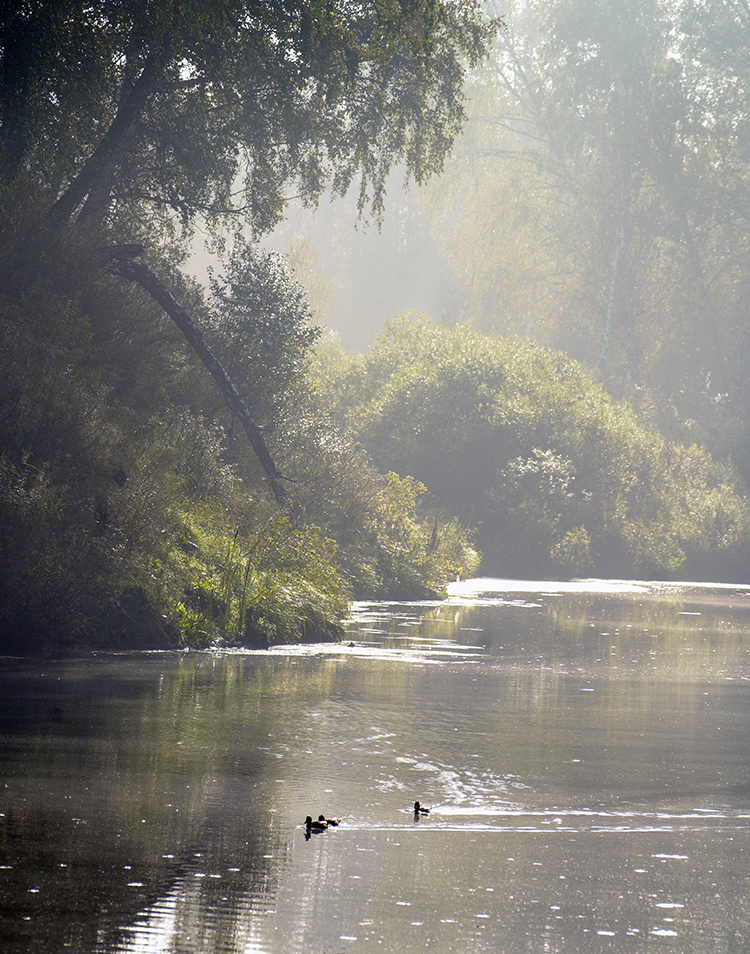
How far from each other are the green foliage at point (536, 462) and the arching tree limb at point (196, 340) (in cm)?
1512

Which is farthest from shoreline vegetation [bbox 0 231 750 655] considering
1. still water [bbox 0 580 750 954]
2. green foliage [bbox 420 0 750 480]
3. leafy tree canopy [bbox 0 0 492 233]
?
green foliage [bbox 420 0 750 480]

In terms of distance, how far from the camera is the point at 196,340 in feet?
69.4

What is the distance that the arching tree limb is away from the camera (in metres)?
20.9

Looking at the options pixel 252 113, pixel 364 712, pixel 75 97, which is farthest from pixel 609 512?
pixel 364 712

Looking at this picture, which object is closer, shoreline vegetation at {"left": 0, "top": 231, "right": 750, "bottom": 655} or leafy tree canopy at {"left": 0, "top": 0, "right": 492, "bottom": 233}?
shoreline vegetation at {"left": 0, "top": 231, "right": 750, "bottom": 655}

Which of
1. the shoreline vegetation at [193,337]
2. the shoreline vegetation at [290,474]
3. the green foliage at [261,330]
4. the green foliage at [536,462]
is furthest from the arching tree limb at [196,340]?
the green foliage at [536,462]

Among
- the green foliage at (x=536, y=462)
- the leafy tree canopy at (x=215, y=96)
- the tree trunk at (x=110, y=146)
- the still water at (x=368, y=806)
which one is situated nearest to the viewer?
the still water at (x=368, y=806)

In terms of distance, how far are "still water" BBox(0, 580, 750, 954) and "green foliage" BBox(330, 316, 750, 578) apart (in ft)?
75.7

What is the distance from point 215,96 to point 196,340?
422 centimetres

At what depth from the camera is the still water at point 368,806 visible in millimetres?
4941

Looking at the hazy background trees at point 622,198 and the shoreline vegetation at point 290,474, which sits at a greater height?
the hazy background trees at point 622,198

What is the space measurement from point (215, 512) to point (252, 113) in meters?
8.70

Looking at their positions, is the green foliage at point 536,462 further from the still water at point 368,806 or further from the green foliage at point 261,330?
the still water at point 368,806

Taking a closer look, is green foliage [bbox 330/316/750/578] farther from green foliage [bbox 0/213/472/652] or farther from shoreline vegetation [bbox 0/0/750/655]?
green foliage [bbox 0/213/472/652]
